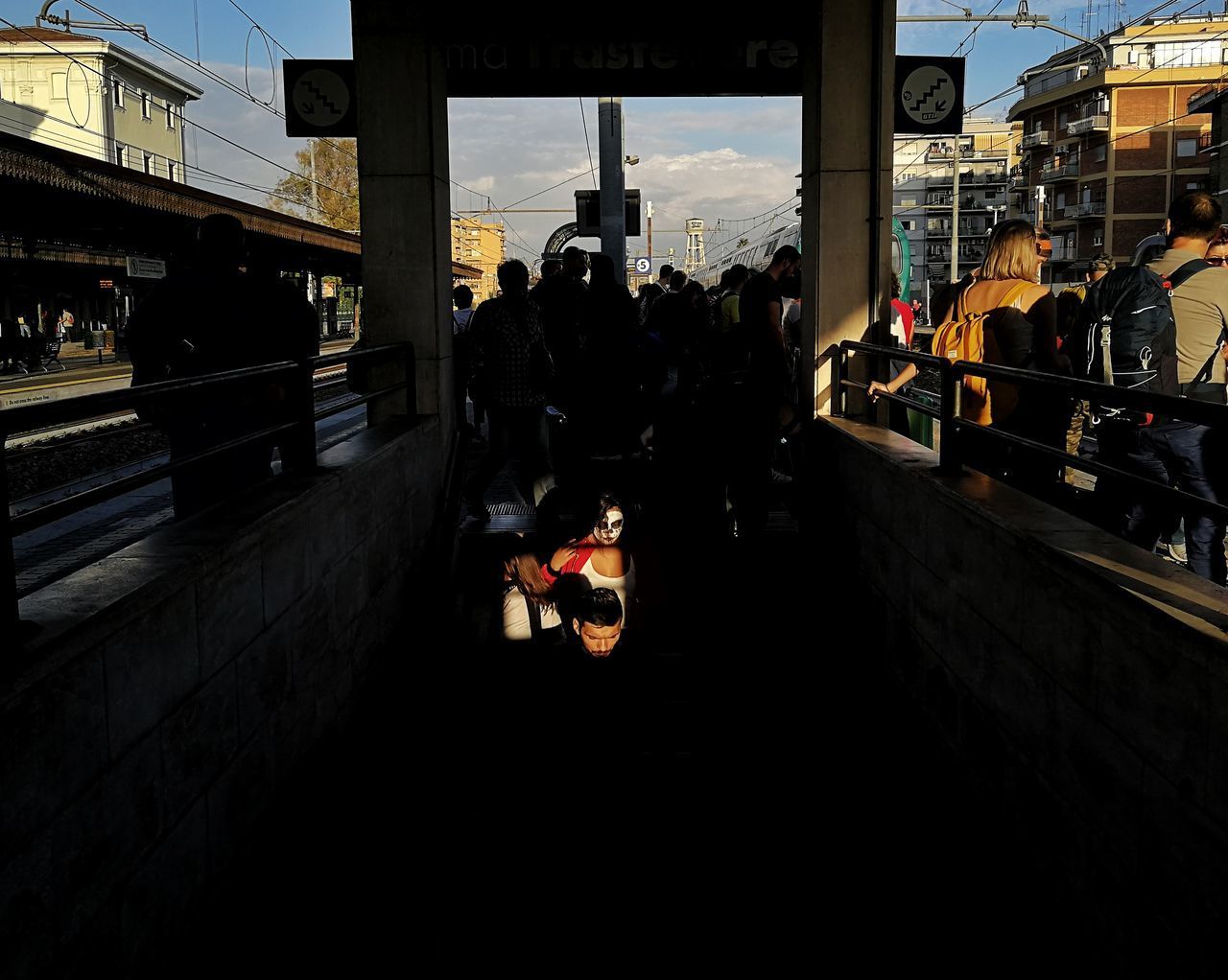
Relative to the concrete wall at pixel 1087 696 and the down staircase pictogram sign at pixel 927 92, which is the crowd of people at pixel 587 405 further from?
the concrete wall at pixel 1087 696

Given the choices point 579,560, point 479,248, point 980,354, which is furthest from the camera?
point 479,248

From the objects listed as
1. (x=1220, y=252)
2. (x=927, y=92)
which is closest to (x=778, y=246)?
(x=927, y=92)

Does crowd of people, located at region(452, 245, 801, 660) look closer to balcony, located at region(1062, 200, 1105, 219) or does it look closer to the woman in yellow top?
the woman in yellow top

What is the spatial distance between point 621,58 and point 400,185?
6.69 feet

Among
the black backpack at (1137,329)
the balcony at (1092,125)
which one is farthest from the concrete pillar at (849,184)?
the balcony at (1092,125)

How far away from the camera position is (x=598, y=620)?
7.05 m

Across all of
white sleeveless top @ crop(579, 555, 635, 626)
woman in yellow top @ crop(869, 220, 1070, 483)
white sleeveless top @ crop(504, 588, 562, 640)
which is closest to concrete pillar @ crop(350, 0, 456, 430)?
white sleeveless top @ crop(504, 588, 562, 640)

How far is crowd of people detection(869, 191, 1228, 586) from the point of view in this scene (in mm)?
5516

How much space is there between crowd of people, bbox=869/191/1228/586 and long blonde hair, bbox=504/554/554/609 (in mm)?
2570

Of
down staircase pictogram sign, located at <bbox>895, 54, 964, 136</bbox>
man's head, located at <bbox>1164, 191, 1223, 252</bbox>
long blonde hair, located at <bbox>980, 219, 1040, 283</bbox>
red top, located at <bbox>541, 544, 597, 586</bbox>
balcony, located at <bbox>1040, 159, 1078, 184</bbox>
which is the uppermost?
balcony, located at <bbox>1040, 159, 1078, 184</bbox>

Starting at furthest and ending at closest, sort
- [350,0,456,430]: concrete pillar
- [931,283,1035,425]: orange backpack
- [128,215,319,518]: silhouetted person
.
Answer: [350,0,456,430]: concrete pillar, [931,283,1035,425]: orange backpack, [128,215,319,518]: silhouetted person

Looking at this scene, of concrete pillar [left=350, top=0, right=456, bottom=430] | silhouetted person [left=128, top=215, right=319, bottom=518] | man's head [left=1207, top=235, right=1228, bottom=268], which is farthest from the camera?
concrete pillar [left=350, top=0, right=456, bottom=430]

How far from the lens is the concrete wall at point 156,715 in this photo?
2559mm

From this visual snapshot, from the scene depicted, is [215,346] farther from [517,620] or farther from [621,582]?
[621,582]
